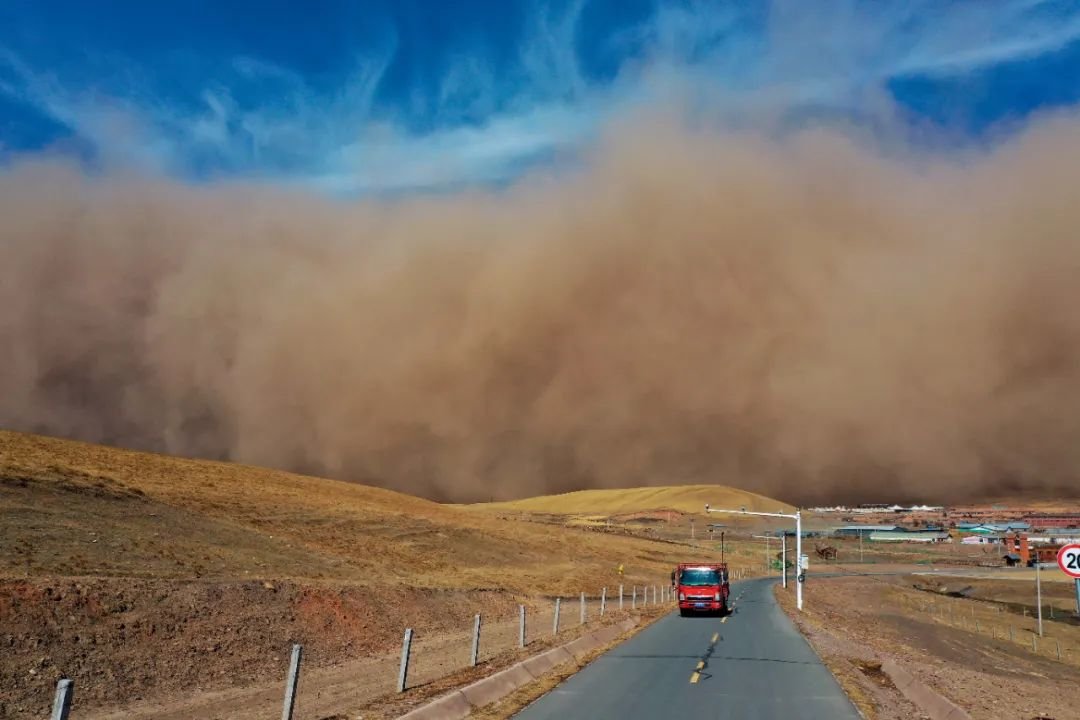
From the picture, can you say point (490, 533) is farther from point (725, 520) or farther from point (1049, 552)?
point (725, 520)

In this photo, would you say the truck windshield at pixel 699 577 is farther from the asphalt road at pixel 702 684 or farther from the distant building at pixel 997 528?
the distant building at pixel 997 528

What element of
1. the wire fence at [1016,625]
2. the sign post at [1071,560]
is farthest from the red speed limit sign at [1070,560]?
the wire fence at [1016,625]

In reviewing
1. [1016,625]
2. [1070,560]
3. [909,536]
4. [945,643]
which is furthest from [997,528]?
[1070,560]

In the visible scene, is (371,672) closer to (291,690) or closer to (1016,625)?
(291,690)

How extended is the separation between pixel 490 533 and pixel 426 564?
20.8m

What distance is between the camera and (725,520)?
18675 cm

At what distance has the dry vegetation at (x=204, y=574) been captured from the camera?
17250 mm

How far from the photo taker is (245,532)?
4106cm

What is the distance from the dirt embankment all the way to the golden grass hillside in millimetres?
3311

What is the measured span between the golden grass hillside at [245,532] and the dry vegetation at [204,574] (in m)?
0.18

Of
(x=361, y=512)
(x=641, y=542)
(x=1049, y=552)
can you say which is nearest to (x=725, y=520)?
(x=1049, y=552)

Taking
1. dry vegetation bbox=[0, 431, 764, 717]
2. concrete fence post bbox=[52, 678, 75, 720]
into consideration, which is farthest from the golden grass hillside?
concrete fence post bbox=[52, 678, 75, 720]

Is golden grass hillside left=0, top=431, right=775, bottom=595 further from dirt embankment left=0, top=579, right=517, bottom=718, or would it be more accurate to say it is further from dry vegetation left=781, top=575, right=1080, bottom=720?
dry vegetation left=781, top=575, right=1080, bottom=720

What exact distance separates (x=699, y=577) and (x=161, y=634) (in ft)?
75.8
